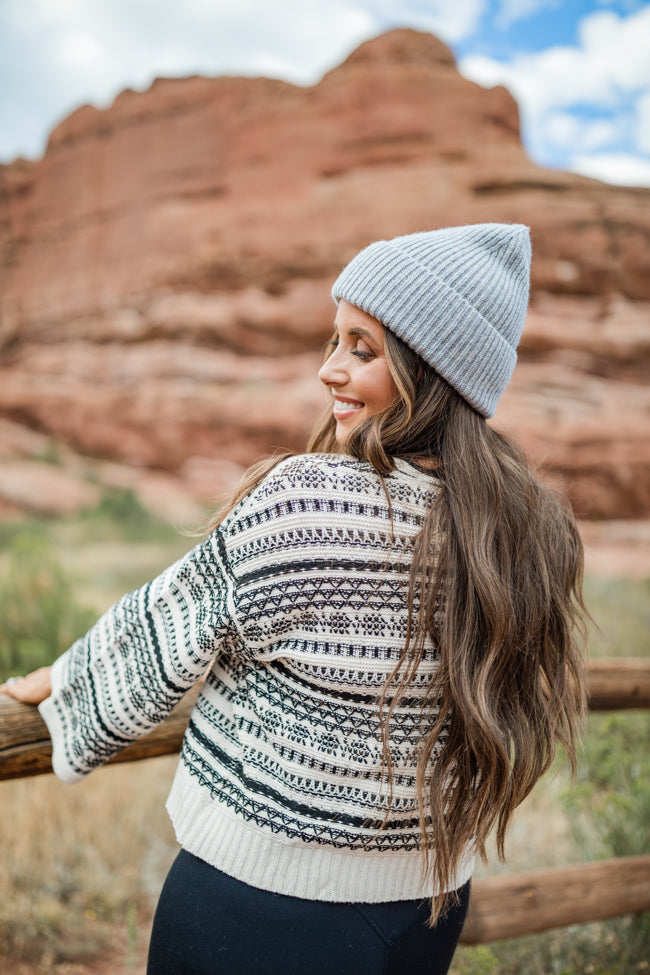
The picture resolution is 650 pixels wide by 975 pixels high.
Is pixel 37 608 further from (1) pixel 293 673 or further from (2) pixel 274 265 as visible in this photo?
(2) pixel 274 265

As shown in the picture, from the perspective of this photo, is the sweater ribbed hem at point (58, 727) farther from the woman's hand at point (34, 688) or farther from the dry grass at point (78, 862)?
the dry grass at point (78, 862)

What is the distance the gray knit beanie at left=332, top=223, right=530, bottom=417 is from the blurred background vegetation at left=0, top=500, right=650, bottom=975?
101cm

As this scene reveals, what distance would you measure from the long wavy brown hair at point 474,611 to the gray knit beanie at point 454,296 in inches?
1.5

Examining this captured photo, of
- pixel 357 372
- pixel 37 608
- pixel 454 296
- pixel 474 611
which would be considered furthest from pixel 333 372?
pixel 37 608

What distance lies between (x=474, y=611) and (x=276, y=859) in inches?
17.9

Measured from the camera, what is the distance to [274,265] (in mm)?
14680

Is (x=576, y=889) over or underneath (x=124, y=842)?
over

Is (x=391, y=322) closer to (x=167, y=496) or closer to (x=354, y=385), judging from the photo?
(x=354, y=385)

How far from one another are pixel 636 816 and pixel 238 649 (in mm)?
2502

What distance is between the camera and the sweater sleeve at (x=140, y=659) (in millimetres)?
1049

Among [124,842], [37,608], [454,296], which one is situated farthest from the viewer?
[37,608]

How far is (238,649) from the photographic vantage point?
1.08m

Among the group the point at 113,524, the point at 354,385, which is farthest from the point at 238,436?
the point at 354,385

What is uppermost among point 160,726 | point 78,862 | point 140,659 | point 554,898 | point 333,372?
point 333,372
